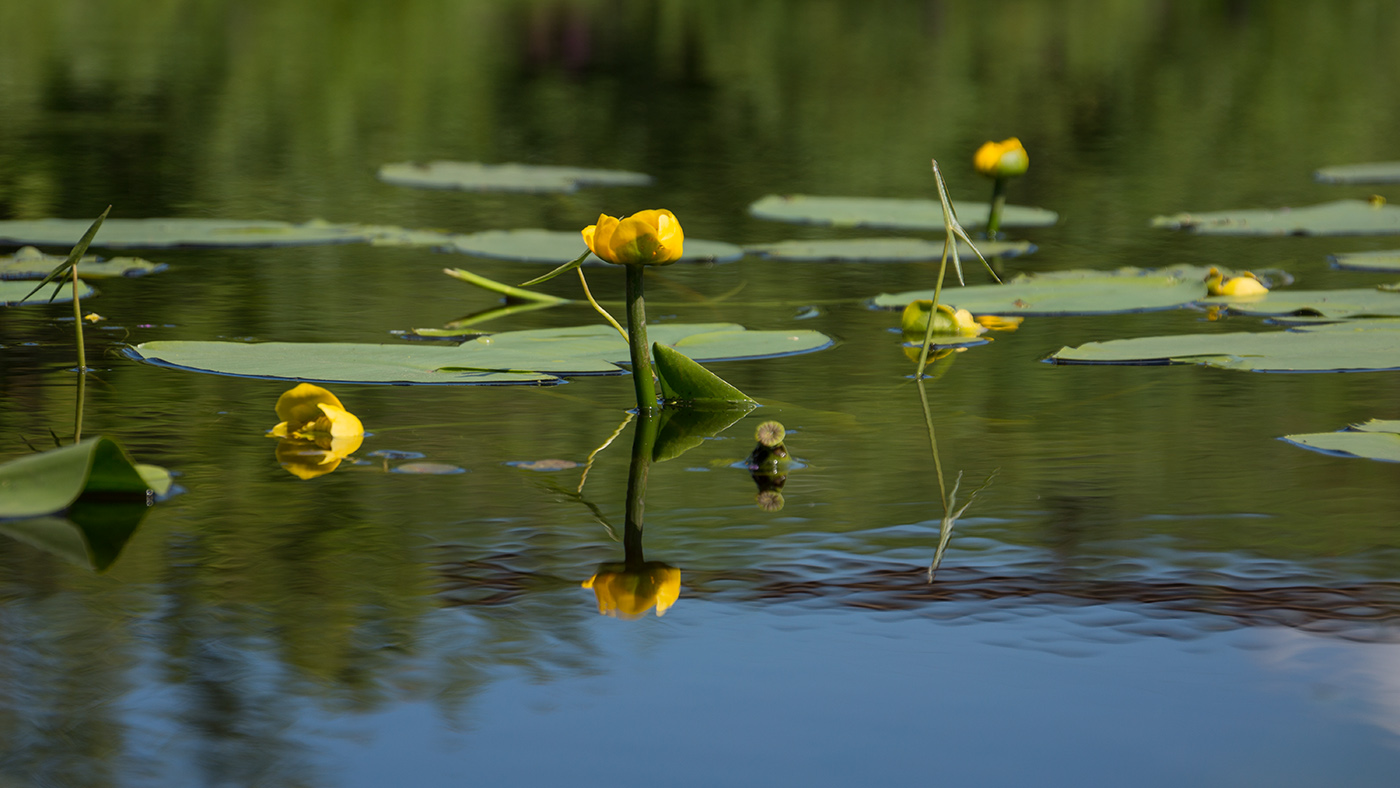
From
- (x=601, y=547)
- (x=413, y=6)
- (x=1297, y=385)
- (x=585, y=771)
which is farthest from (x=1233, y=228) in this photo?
(x=413, y=6)

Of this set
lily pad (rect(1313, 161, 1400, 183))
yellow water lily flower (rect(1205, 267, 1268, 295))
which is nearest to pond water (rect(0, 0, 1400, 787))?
yellow water lily flower (rect(1205, 267, 1268, 295))

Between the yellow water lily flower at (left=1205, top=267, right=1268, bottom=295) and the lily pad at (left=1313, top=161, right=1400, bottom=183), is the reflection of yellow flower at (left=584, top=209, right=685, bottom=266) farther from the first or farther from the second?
the lily pad at (left=1313, top=161, right=1400, bottom=183)

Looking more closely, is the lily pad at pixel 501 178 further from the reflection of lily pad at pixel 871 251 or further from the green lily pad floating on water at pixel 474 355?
the green lily pad floating on water at pixel 474 355

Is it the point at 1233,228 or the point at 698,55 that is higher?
the point at 698,55

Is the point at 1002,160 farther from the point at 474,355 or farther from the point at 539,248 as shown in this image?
the point at 474,355

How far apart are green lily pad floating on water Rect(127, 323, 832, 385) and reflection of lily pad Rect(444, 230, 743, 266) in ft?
3.41

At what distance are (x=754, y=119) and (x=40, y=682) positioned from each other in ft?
24.7

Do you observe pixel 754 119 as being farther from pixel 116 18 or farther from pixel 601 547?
pixel 116 18

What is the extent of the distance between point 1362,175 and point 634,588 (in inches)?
220

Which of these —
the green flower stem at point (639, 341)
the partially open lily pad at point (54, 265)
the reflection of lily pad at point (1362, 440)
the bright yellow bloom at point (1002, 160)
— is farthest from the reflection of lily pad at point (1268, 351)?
the partially open lily pad at point (54, 265)

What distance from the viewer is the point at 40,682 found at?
4.73 feet

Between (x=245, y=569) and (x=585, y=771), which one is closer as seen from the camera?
(x=585, y=771)

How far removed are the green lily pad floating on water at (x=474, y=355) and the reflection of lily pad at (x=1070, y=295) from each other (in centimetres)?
57

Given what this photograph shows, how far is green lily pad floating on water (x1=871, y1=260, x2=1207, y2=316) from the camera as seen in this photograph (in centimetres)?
347
